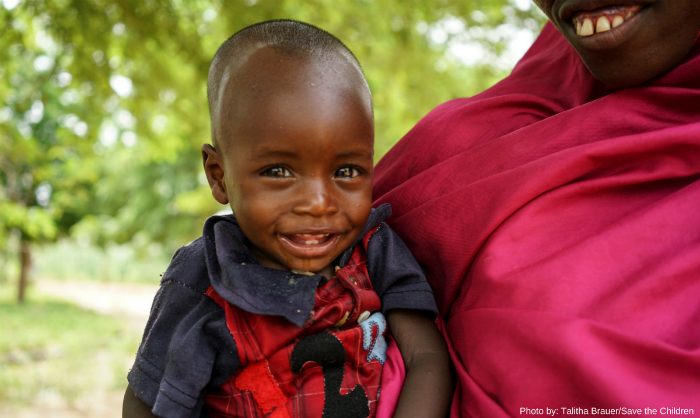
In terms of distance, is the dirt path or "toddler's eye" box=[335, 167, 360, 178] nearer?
"toddler's eye" box=[335, 167, 360, 178]

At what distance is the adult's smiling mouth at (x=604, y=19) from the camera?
52.5 inches

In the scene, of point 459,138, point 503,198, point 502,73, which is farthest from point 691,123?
point 502,73

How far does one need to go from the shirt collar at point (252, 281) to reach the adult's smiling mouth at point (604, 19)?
33.5 inches

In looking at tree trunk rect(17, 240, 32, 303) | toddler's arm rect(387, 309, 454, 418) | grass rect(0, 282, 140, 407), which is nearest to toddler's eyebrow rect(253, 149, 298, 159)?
toddler's arm rect(387, 309, 454, 418)

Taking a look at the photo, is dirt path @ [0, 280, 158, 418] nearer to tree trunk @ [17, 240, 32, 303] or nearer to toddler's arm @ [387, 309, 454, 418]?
tree trunk @ [17, 240, 32, 303]

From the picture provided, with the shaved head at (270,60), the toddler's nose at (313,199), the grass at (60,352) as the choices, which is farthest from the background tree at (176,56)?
the toddler's nose at (313,199)

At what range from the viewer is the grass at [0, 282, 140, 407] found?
253 inches

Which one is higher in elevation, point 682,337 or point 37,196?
point 37,196

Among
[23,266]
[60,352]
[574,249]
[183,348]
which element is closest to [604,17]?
[574,249]

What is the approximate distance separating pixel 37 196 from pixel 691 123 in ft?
58.7

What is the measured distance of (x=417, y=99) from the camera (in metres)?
5.98

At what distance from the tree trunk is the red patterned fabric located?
15700mm

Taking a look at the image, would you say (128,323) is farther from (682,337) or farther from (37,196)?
(682,337)

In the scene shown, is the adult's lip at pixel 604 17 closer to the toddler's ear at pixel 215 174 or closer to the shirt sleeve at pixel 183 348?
the toddler's ear at pixel 215 174
